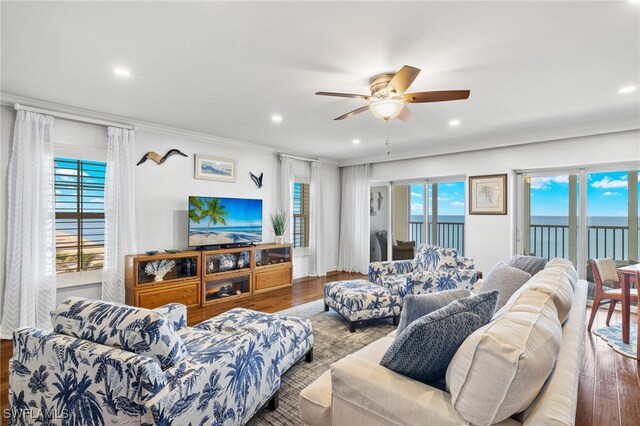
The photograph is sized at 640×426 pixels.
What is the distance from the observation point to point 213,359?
155 centimetres

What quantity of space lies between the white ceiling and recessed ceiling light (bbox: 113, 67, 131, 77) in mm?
47

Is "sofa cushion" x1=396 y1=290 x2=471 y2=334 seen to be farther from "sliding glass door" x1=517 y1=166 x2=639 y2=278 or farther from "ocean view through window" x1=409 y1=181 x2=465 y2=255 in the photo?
"ocean view through window" x1=409 y1=181 x2=465 y2=255

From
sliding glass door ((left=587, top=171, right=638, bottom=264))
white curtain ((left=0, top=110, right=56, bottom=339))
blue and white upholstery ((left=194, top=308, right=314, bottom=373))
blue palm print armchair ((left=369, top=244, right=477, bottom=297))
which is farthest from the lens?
sliding glass door ((left=587, top=171, right=638, bottom=264))

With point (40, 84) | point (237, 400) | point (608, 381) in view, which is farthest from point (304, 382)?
point (40, 84)

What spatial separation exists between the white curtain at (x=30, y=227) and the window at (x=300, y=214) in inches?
145

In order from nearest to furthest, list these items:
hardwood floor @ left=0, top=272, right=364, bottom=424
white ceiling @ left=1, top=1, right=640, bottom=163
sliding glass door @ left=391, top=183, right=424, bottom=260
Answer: white ceiling @ left=1, top=1, right=640, bottom=163 < hardwood floor @ left=0, top=272, right=364, bottom=424 < sliding glass door @ left=391, top=183, right=424, bottom=260

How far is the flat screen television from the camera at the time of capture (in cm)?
443

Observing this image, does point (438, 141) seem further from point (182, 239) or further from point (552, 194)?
point (182, 239)

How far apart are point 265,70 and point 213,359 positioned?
7.03 feet

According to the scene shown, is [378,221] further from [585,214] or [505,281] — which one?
[505,281]

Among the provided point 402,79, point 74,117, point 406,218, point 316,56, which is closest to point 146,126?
point 74,117

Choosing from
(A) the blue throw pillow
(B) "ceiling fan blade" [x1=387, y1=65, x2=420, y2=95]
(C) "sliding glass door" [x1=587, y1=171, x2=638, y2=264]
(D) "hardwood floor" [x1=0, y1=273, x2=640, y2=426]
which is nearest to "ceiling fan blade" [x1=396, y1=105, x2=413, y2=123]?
(B) "ceiling fan blade" [x1=387, y1=65, x2=420, y2=95]

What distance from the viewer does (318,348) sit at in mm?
2955

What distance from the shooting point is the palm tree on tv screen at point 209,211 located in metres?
4.42
